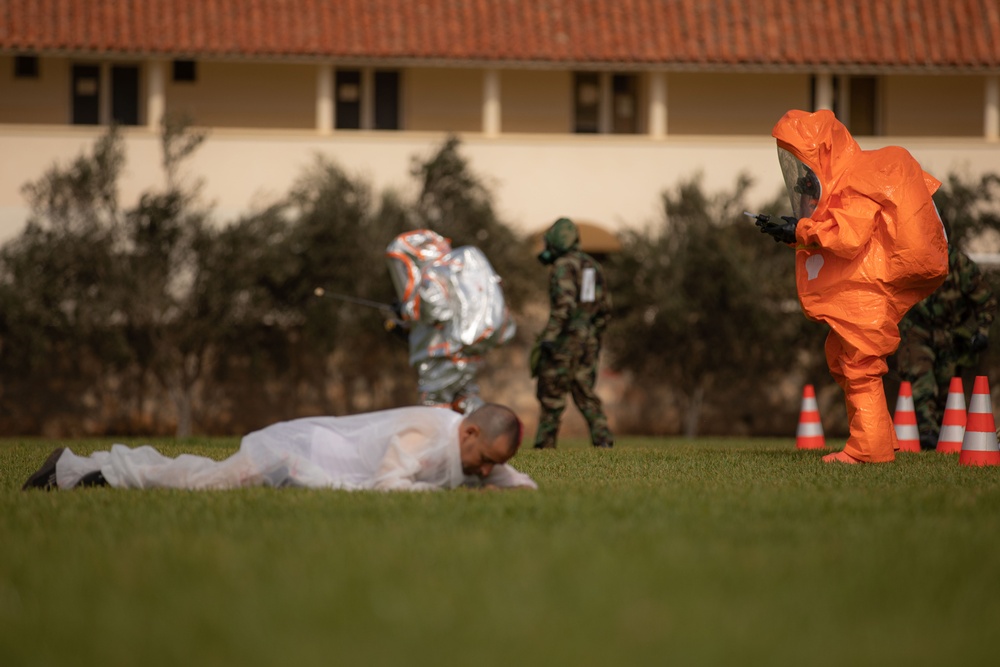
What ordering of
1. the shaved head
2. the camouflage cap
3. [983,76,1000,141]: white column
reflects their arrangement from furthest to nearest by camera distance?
[983,76,1000,141]: white column < the camouflage cap < the shaved head

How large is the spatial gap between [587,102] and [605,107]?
33 centimetres

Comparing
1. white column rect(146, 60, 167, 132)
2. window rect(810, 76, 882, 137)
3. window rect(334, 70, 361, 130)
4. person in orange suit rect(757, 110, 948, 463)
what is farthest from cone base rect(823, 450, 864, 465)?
window rect(810, 76, 882, 137)

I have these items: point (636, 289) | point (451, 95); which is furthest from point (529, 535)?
point (451, 95)

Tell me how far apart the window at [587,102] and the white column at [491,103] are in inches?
75.7

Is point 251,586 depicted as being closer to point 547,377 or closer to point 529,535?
point 529,535

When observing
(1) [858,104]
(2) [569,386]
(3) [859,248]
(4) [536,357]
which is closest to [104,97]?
(1) [858,104]

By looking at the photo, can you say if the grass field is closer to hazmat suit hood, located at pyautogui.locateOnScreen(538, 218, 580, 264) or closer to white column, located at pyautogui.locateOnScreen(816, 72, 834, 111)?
hazmat suit hood, located at pyautogui.locateOnScreen(538, 218, 580, 264)

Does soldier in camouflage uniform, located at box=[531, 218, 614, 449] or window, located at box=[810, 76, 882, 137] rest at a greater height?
window, located at box=[810, 76, 882, 137]

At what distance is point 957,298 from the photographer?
14219 millimetres

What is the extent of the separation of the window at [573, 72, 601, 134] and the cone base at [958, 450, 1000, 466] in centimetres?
1618

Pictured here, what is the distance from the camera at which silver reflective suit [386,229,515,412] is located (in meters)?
15.0

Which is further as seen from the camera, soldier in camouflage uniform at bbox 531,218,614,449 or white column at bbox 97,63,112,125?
white column at bbox 97,63,112,125

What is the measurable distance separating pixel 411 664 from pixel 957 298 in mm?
11288

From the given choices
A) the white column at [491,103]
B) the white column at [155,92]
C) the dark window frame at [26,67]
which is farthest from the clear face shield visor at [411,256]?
the dark window frame at [26,67]
